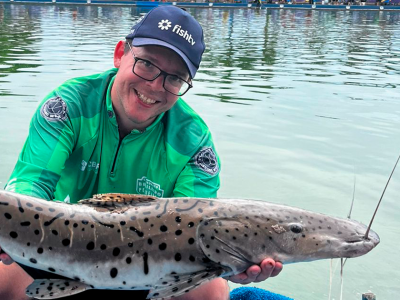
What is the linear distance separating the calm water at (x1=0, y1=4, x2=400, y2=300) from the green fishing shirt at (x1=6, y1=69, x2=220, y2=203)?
1.52m

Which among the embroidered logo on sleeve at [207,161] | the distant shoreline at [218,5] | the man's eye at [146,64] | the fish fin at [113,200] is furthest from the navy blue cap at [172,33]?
the distant shoreline at [218,5]

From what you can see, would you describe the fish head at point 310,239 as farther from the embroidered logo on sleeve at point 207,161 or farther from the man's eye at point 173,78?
the man's eye at point 173,78

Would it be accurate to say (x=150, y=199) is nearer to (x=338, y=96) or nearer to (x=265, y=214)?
(x=265, y=214)

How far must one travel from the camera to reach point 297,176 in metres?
6.71

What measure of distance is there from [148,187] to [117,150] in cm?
31

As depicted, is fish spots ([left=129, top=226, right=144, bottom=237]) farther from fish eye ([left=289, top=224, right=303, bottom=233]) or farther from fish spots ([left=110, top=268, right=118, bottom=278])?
fish eye ([left=289, top=224, right=303, bottom=233])

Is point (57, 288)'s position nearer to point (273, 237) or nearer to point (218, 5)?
point (273, 237)

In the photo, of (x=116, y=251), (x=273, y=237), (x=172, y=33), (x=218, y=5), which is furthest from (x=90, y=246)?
(x=218, y=5)

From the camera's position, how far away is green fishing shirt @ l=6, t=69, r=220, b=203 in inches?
130

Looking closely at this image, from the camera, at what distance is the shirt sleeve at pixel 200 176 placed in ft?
10.8

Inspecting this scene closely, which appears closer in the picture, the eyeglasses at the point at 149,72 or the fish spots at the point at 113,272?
the fish spots at the point at 113,272

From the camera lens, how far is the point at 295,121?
9.33 m

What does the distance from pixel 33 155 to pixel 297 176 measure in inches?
167

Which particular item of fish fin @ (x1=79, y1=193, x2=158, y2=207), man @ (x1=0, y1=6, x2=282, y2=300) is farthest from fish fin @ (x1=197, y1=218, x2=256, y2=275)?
man @ (x1=0, y1=6, x2=282, y2=300)
